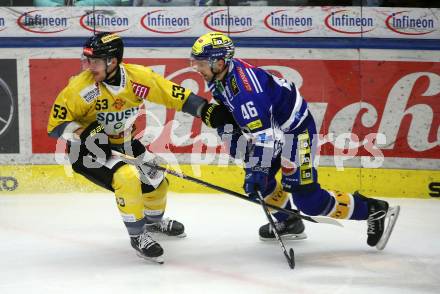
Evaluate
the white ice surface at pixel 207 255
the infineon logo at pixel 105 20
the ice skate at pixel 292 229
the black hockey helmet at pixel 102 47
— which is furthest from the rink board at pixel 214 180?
the black hockey helmet at pixel 102 47

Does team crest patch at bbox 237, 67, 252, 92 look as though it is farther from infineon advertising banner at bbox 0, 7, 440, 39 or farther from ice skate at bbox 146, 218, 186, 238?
infineon advertising banner at bbox 0, 7, 440, 39

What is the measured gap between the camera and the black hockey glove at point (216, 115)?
4.98 metres

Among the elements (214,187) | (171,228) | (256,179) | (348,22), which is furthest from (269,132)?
(348,22)

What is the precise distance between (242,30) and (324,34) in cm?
68

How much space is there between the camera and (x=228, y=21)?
6.77 m

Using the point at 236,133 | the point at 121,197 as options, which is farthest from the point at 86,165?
the point at 236,133

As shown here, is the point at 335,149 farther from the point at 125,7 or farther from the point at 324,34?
the point at 125,7

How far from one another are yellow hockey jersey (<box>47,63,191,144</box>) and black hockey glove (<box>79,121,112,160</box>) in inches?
3.7

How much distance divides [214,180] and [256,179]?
2.12m

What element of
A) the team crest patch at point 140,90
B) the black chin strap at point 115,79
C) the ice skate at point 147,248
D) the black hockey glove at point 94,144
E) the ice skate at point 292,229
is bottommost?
the ice skate at point 292,229

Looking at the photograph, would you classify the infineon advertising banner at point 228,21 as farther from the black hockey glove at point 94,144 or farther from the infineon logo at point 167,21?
the black hockey glove at point 94,144

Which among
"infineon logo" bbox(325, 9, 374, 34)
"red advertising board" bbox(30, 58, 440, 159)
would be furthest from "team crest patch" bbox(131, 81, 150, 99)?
"infineon logo" bbox(325, 9, 374, 34)

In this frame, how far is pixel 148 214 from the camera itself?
5.46 metres

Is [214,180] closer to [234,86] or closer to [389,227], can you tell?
[389,227]
